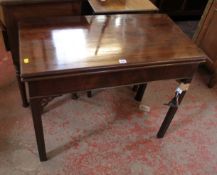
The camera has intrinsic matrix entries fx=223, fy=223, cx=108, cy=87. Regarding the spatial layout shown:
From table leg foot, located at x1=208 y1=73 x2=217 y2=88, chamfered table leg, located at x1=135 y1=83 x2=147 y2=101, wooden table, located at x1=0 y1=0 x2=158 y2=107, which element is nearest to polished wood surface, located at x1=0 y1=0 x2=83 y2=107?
wooden table, located at x1=0 y1=0 x2=158 y2=107

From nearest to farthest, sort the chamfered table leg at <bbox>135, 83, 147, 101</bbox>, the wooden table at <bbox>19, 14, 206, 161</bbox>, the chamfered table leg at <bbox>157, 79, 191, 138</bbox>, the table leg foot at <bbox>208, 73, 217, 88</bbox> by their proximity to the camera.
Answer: the wooden table at <bbox>19, 14, 206, 161</bbox>, the chamfered table leg at <bbox>157, 79, 191, 138</bbox>, the chamfered table leg at <bbox>135, 83, 147, 101</bbox>, the table leg foot at <bbox>208, 73, 217, 88</bbox>

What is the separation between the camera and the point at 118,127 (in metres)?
1.61

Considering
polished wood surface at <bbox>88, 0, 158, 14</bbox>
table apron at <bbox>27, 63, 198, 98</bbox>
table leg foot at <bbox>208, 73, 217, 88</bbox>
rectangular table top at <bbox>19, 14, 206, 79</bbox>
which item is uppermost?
rectangular table top at <bbox>19, 14, 206, 79</bbox>

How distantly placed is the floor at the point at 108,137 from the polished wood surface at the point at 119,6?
2.29ft

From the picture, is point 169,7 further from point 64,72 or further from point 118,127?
point 64,72

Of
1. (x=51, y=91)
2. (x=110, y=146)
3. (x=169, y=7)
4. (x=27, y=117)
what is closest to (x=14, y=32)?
(x=51, y=91)

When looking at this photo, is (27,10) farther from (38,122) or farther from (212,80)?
(212,80)

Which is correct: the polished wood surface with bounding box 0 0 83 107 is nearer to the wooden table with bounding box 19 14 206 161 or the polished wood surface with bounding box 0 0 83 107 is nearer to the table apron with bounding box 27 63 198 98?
the wooden table with bounding box 19 14 206 161

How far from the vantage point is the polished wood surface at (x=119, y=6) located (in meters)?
1.42

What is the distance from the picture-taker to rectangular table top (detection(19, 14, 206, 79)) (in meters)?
0.93

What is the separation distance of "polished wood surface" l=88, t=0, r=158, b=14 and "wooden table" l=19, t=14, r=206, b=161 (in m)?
0.14

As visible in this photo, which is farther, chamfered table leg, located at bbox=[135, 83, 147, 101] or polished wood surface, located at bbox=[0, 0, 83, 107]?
chamfered table leg, located at bbox=[135, 83, 147, 101]

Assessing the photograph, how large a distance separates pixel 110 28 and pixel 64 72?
1.50ft

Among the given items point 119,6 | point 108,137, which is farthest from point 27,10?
point 108,137
